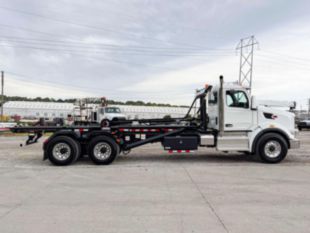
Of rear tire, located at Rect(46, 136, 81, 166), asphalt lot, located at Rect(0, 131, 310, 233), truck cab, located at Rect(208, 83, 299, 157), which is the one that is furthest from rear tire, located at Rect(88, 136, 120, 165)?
truck cab, located at Rect(208, 83, 299, 157)

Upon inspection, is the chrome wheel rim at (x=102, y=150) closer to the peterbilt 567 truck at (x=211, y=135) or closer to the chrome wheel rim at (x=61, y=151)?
the peterbilt 567 truck at (x=211, y=135)

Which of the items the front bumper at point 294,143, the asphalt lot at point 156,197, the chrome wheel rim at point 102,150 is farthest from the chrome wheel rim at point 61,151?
the front bumper at point 294,143

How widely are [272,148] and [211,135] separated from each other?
2.04 metres

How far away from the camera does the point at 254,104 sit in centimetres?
832

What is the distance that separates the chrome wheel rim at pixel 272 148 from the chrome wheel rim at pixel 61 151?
6.60 m

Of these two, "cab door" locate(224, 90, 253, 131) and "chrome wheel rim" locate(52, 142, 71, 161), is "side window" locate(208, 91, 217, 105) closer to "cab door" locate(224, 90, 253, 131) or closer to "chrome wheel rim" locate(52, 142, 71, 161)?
"cab door" locate(224, 90, 253, 131)

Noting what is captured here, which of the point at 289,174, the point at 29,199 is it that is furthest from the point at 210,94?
the point at 29,199

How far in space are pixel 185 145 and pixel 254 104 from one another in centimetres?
278

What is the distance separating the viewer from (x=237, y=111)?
8.43 meters

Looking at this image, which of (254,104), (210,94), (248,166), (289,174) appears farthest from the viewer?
(210,94)

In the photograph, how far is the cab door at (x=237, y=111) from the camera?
8383mm

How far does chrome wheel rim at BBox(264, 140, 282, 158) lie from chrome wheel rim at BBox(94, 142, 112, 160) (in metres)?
5.26

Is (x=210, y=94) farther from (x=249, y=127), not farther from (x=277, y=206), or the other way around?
(x=277, y=206)

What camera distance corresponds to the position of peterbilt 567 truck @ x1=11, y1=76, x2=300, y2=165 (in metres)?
7.93
